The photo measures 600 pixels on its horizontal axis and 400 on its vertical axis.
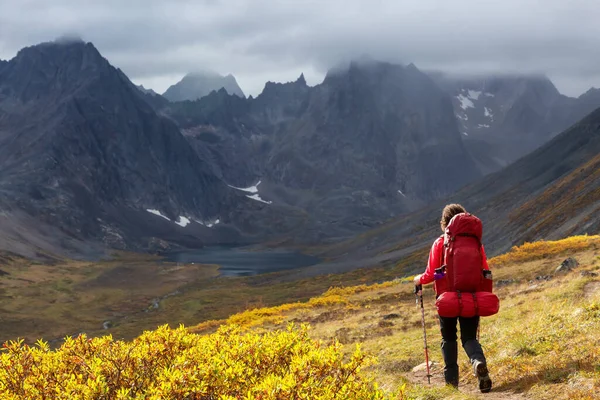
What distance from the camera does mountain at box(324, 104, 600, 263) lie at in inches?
3287

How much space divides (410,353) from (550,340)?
6124 millimetres

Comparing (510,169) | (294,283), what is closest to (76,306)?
(294,283)

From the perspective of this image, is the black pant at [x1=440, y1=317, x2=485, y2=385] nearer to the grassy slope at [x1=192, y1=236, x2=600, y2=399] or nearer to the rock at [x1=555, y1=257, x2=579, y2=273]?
the grassy slope at [x1=192, y1=236, x2=600, y2=399]

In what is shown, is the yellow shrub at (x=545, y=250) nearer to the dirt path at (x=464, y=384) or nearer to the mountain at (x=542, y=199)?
the mountain at (x=542, y=199)

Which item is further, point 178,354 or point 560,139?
point 560,139

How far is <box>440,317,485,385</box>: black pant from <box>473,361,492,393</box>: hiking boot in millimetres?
177

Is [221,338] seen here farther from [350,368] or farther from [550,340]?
[550,340]

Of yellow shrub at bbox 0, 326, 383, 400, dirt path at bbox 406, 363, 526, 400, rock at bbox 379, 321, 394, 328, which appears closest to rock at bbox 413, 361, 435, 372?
dirt path at bbox 406, 363, 526, 400

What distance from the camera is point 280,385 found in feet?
19.9

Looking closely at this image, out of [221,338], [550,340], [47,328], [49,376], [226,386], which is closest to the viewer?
[226,386]

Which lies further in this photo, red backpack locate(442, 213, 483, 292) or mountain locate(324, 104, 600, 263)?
mountain locate(324, 104, 600, 263)

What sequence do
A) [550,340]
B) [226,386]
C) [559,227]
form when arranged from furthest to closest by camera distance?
[559,227] < [550,340] < [226,386]

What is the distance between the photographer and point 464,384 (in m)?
11.7

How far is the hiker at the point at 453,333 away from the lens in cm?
1033
